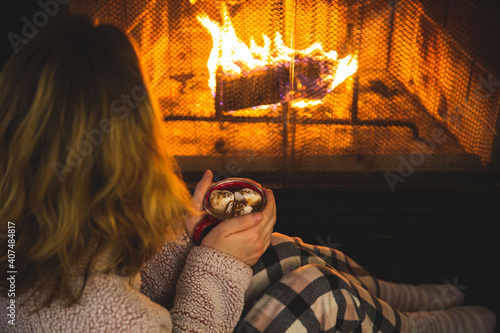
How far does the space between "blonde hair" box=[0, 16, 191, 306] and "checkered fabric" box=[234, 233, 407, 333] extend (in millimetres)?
336

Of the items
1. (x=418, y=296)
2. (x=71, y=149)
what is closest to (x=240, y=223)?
(x=71, y=149)

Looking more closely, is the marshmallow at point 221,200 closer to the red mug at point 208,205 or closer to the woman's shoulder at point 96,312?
the red mug at point 208,205

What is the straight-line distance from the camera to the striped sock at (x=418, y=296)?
4.15ft

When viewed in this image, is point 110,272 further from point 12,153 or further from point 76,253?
point 12,153

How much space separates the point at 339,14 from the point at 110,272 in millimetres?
1174

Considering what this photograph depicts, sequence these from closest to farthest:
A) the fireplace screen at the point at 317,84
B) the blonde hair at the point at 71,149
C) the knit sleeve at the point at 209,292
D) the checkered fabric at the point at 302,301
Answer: the blonde hair at the point at 71,149, the knit sleeve at the point at 209,292, the checkered fabric at the point at 302,301, the fireplace screen at the point at 317,84

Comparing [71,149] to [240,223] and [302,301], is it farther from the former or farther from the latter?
[302,301]

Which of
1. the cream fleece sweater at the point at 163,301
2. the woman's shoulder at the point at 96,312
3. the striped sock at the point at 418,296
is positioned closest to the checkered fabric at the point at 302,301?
the cream fleece sweater at the point at 163,301

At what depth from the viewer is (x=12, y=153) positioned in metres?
0.60

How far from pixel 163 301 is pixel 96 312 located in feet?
1.20

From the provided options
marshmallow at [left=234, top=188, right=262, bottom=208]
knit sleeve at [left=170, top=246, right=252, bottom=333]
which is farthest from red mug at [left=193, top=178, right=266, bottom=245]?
knit sleeve at [left=170, top=246, right=252, bottom=333]

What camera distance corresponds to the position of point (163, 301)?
96cm

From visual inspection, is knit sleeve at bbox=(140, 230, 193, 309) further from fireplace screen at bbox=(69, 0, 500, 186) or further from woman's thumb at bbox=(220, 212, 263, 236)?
fireplace screen at bbox=(69, 0, 500, 186)

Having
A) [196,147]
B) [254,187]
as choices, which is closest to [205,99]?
[196,147]
